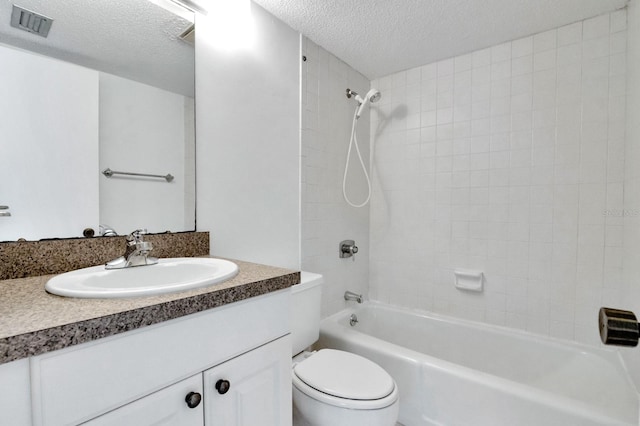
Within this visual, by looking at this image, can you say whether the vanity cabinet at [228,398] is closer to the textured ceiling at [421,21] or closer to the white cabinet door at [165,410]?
the white cabinet door at [165,410]

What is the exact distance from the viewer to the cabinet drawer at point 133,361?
52 centimetres

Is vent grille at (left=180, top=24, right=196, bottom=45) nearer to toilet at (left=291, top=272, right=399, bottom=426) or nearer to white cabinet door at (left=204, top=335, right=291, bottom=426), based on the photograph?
toilet at (left=291, top=272, right=399, bottom=426)

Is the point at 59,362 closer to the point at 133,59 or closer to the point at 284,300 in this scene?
the point at 284,300

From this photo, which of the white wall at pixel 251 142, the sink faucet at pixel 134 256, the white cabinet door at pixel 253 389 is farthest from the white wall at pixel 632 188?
the sink faucet at pixel 134 256

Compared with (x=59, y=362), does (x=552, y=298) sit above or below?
below

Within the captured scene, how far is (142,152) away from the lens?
3.97ft

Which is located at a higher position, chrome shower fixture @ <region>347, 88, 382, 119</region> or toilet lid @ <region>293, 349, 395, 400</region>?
chrome shower fixture @ <region>347, 88, 382, 119</region>

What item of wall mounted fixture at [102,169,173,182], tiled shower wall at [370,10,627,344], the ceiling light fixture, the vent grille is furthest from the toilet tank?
the ceiling light fixture

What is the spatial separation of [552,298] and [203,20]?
2392 millimetres

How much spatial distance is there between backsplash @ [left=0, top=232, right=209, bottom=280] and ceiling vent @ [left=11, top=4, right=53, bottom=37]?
0.68 metres

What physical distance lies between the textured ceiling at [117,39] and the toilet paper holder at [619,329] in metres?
1.58

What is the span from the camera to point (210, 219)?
1409 mm

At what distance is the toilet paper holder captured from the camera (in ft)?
1.55

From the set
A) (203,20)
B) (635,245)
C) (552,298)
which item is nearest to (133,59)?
(203,20)
